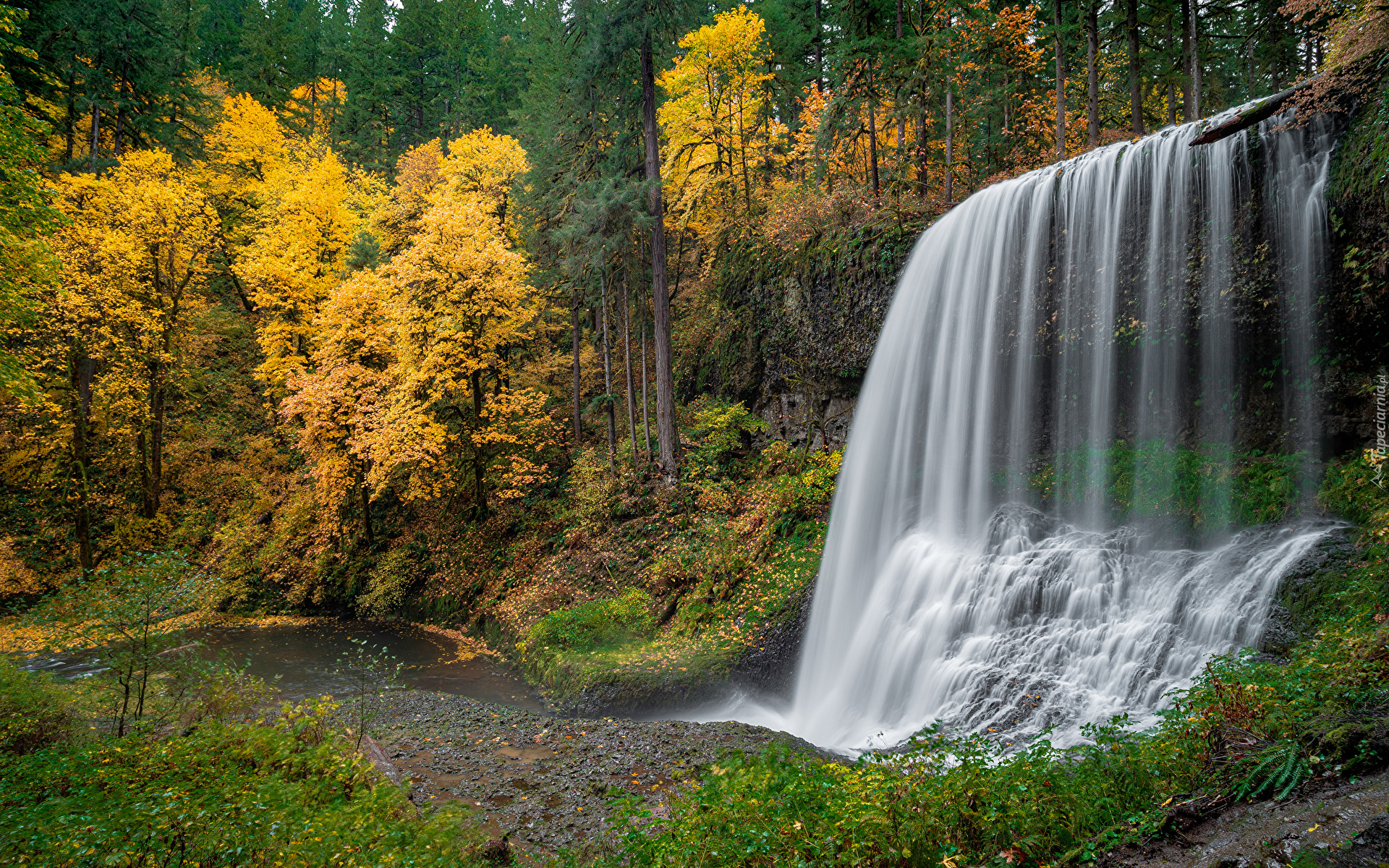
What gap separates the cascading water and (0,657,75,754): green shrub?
802 cm

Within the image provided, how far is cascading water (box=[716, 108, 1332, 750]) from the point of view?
704cm

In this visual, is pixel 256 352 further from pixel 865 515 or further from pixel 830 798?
pixel 830 798

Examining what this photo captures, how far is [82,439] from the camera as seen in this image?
630 inches

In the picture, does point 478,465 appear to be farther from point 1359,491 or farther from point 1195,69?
point 1195,69

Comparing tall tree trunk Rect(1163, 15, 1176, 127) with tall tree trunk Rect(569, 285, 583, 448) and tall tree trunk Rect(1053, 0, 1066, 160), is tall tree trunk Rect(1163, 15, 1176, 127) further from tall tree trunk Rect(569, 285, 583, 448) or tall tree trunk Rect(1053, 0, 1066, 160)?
tall tree trunk Rect(569, 285, 583, 448)

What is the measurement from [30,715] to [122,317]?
13914mm

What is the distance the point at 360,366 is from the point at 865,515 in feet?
42.3

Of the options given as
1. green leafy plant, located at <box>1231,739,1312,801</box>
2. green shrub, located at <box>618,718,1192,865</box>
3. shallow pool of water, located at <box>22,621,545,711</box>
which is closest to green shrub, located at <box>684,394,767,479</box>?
shallow pool of water, located at <box>22,621,545,711</box>

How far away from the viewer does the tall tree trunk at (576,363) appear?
17750 millimetres

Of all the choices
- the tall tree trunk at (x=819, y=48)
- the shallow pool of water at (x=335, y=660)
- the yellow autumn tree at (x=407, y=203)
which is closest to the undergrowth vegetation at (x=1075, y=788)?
the shallow pool of water at (x=335, y=660)

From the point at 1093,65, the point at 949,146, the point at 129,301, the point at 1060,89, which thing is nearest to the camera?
the point at 949,146

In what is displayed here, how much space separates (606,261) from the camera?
15.5 metres

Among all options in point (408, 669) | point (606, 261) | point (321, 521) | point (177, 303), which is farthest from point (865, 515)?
point (177, 303)

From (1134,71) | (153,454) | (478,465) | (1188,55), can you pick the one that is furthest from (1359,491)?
(153,454)
